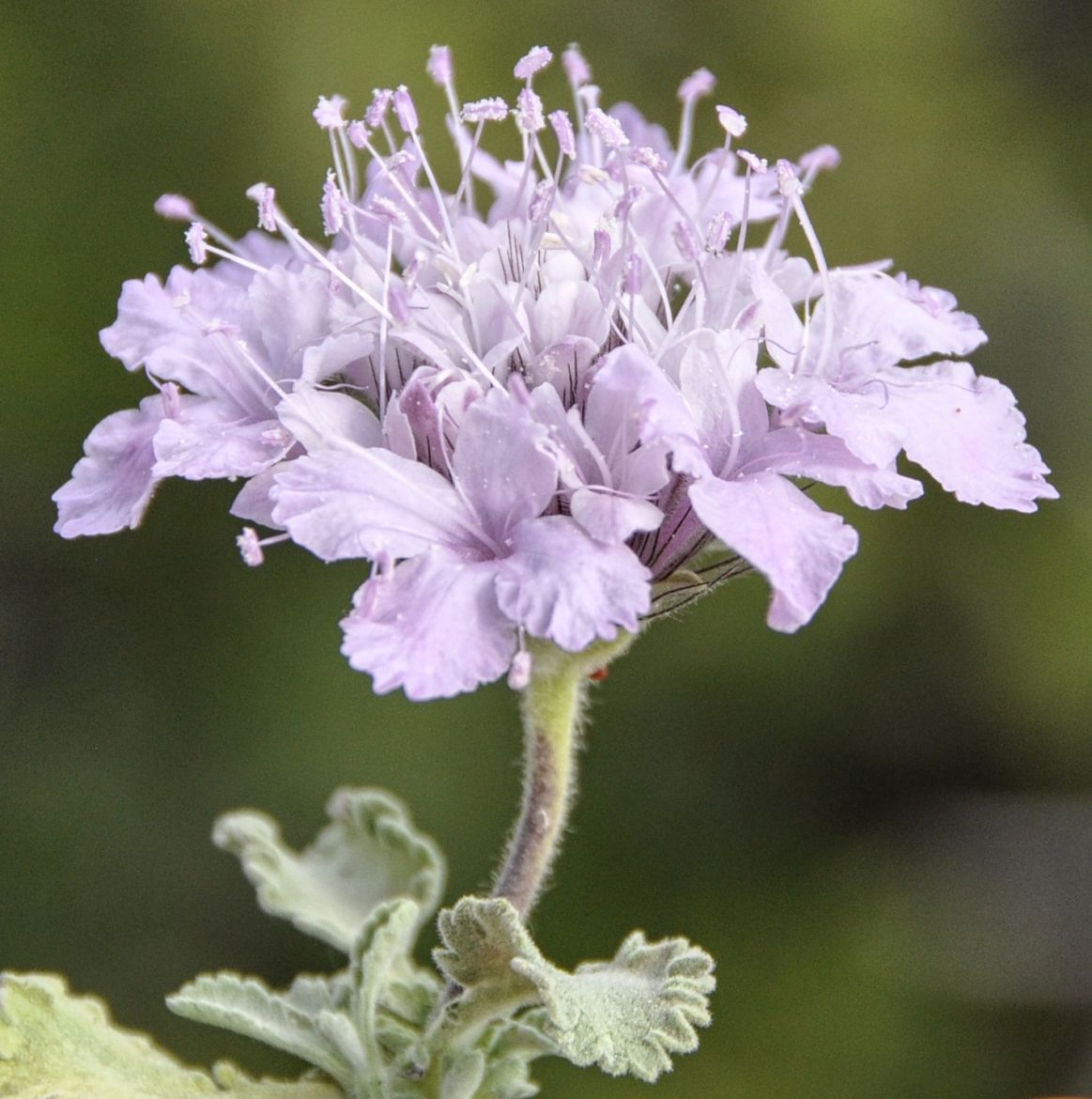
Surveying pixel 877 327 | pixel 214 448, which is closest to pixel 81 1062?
pixel 214 448

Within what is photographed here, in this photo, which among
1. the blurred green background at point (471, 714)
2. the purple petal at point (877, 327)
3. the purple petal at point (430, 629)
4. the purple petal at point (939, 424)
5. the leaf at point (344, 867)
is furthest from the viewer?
the blurred green background at point (471, 714)

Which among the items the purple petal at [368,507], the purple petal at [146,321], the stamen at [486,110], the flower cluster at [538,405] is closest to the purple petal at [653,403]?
the flower cluster at [538,405]

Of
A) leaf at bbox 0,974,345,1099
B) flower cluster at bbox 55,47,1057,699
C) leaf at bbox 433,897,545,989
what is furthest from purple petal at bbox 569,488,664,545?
leaf at bbox 0,974,345,1099

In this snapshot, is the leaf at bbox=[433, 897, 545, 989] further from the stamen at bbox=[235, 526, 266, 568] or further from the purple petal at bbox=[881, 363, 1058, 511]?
the purple petal at bbox=[881, 363, 1058, 511]

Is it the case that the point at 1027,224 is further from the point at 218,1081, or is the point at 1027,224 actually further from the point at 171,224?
the point at 218,1081

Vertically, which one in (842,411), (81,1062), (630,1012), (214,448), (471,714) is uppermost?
(471,714)

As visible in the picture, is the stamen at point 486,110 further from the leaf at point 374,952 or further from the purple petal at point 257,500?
the leaf at point 374,952

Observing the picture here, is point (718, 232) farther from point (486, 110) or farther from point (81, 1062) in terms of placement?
point (81, 1062)

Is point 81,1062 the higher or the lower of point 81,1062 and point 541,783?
the lower
